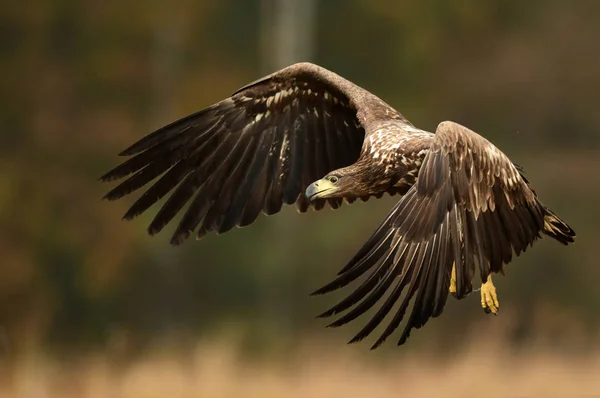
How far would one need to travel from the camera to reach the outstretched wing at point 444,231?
568cm

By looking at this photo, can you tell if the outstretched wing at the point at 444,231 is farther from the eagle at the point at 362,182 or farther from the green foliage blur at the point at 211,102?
the green foliage blur at the point at 211,102

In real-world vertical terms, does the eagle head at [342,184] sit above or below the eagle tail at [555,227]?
above

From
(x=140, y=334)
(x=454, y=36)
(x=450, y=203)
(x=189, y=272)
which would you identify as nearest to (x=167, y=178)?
(x=450, y=203)

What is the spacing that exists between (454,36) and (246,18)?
2466 mm

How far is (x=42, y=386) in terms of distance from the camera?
35.4 ft

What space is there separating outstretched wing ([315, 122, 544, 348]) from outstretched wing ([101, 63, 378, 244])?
1.42 metres

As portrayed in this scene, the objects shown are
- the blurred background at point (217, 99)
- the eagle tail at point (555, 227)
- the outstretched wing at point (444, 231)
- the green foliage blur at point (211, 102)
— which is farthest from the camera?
the green foliage blur at point (211, 102)

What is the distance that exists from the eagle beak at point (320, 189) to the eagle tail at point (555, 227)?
120cm

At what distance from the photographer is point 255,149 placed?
777 cm

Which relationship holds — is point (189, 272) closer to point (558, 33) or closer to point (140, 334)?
point (140, 334)

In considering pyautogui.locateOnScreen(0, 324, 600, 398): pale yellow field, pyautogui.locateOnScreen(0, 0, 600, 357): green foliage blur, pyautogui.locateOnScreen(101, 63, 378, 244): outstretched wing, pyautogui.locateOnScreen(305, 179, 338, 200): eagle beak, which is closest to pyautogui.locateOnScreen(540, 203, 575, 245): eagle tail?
pyautogui.locateOnScreen(305, 179, 338, 200): eagle beak

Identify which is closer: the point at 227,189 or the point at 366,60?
the point at 227,189

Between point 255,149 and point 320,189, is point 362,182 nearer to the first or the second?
point 320,189

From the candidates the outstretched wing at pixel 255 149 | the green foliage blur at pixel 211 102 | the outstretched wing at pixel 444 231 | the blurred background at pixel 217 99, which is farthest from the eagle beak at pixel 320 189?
the green foliage blur at pixel 211 102
